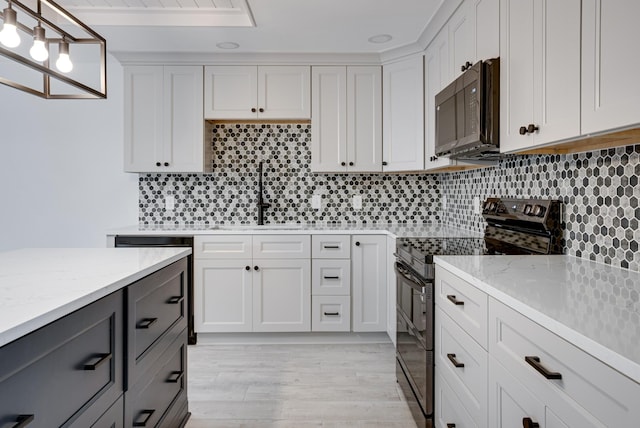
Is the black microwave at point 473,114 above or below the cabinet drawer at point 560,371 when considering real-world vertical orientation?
above

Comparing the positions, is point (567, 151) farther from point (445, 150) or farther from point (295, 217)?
point (295, 217)

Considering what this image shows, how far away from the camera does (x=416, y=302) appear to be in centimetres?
205

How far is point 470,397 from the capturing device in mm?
1454

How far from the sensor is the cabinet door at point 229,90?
3414 mm

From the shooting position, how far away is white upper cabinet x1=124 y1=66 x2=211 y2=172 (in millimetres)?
3404

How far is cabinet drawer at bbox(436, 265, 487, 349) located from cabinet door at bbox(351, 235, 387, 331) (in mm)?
1410

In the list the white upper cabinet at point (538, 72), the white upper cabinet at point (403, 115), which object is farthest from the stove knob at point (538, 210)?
the white upper cabinet at point (403, 115)

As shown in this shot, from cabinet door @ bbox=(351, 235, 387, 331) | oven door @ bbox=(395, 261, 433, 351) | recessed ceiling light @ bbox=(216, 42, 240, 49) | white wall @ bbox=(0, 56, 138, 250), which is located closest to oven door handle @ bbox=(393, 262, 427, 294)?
oven door @ bbox=(395, 261, 433, 351)

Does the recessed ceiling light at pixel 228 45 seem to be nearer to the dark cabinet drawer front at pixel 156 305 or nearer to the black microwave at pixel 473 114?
the black microwave at pixel 473 114

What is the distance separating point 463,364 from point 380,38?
241 centimetres

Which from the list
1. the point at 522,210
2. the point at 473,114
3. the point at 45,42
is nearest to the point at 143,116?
the point at 45,42

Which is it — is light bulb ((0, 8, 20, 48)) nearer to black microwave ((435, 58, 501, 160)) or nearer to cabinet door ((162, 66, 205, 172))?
black microwave ((435, 58, 501, 160))

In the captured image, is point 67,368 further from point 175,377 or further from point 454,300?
point 454,300

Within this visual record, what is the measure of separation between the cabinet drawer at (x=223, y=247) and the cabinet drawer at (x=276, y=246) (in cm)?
6
